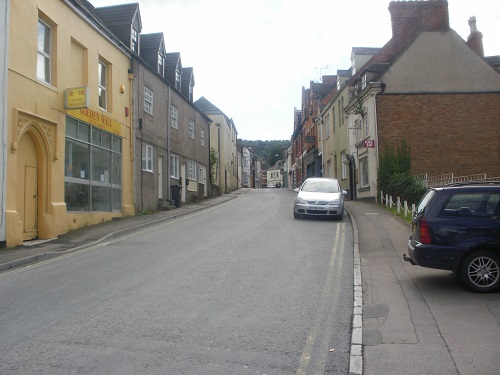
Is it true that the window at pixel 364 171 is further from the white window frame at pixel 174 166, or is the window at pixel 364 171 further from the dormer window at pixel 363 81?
the white window frame at pixel 174 166

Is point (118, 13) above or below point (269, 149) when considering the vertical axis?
below

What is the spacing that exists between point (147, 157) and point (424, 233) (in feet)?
54.9

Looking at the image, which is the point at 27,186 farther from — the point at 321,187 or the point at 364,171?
the point at 364,171

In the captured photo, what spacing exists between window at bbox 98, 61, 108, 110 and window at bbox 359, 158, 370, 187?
50.5 ft

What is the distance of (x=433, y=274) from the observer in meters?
8.72

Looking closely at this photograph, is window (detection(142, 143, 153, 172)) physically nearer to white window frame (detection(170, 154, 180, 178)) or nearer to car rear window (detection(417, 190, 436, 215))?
white window frame (detection(170, 154, 180, 178))

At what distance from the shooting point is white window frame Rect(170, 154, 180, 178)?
26156mm

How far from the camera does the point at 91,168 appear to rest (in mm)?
16578

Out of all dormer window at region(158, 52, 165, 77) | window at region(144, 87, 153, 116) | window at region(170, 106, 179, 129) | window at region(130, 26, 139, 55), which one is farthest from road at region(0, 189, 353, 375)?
window at region(170, 106, 179, 129)

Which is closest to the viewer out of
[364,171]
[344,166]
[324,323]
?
[324,323]

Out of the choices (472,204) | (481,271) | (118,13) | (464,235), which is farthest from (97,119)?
(481,271)

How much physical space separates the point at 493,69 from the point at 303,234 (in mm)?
17280

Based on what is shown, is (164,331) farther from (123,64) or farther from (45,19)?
(123,64)

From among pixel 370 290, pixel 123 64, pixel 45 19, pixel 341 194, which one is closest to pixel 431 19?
pixel 341 194
